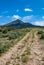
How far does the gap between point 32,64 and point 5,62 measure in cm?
255

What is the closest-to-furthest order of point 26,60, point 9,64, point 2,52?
point 9,64 < point 26,60 < point 2,52

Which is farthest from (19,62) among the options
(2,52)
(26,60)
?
(2,52)

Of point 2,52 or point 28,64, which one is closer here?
point 28,64

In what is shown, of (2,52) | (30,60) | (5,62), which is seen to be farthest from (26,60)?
(2,52)

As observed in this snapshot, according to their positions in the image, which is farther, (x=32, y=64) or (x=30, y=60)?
(x=30, y=60)

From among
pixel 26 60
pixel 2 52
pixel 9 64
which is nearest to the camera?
pixel 9 64

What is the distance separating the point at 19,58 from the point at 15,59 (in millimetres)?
555

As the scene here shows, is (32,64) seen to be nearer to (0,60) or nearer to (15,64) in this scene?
(15,64)

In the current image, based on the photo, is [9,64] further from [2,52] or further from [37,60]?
[2,52]

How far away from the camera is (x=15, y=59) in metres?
20.3

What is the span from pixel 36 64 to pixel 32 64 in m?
0.37

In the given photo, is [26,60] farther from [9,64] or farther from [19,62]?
[9,64]

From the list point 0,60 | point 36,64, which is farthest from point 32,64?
point 0,60

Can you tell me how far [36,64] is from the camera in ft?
60.5
